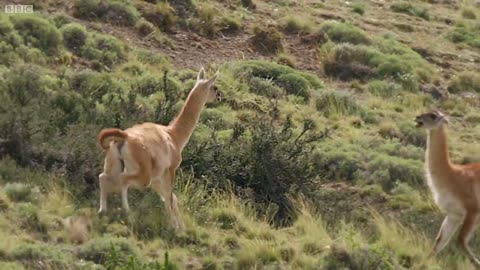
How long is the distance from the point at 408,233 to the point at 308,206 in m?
1.35

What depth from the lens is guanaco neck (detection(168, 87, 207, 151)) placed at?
40.3 feet

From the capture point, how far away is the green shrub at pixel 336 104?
61.4ft

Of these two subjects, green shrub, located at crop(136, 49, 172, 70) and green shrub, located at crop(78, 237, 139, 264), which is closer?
green shrub, located at crop(78, 237, 139, 264)

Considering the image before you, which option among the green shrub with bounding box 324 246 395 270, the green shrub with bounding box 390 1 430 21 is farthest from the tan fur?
the green shrub with bounding box 390 1 430 21

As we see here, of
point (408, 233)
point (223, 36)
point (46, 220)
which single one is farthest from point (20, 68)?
point (223, 36)

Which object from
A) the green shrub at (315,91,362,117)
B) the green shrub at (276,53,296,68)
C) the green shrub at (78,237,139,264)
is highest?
the green shrub at (78,237,139,264)

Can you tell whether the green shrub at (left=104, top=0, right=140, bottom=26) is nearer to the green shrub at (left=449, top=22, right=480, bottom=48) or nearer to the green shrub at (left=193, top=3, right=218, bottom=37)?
the green shrub at (left=193, top=3, right=218, bottom=37)

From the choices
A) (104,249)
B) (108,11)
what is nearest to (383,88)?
(108,11)

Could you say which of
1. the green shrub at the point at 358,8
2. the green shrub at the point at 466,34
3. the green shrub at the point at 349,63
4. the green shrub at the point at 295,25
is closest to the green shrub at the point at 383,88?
the green shrub at the point at 349,63

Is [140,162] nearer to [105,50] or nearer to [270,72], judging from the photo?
[105,50]

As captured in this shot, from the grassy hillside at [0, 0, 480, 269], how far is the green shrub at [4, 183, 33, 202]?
0.02 metres

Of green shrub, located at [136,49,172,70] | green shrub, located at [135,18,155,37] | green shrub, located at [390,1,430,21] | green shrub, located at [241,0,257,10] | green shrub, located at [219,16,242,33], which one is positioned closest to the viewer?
green shrub, located at [136,49,172,70]

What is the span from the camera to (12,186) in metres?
11.7

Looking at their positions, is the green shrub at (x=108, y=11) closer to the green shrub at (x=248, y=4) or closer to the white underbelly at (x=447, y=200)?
the green shrub at (x=248, y=4)
